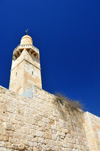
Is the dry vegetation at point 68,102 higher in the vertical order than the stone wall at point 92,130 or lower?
higher

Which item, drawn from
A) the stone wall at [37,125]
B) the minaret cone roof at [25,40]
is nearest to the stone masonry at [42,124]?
the stone wall at [37,125]

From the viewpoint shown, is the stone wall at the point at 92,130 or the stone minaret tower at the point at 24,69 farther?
the stone minaret tower at the point at 24,69

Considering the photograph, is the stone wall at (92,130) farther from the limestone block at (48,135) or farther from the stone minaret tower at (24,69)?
the stone minaret tower at (24,69)

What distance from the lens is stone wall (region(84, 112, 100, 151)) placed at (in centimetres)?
587

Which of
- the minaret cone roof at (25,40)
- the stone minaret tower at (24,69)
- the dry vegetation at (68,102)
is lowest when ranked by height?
the dry vegetation at (68,102)

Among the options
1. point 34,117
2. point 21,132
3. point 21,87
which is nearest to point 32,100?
point 34,117

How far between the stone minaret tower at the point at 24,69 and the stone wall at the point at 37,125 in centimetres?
509

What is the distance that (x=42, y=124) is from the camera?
4.48 metres

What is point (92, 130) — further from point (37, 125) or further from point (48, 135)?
point (37, 125)

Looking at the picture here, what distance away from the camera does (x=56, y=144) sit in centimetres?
446

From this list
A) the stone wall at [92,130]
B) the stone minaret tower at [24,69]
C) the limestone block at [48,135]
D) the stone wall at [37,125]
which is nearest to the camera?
the stone wall at [37,125]

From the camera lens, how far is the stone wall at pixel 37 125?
358cm

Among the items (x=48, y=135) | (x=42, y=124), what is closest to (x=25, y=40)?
(x=42, y=124)

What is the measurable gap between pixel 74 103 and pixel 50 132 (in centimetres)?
244
